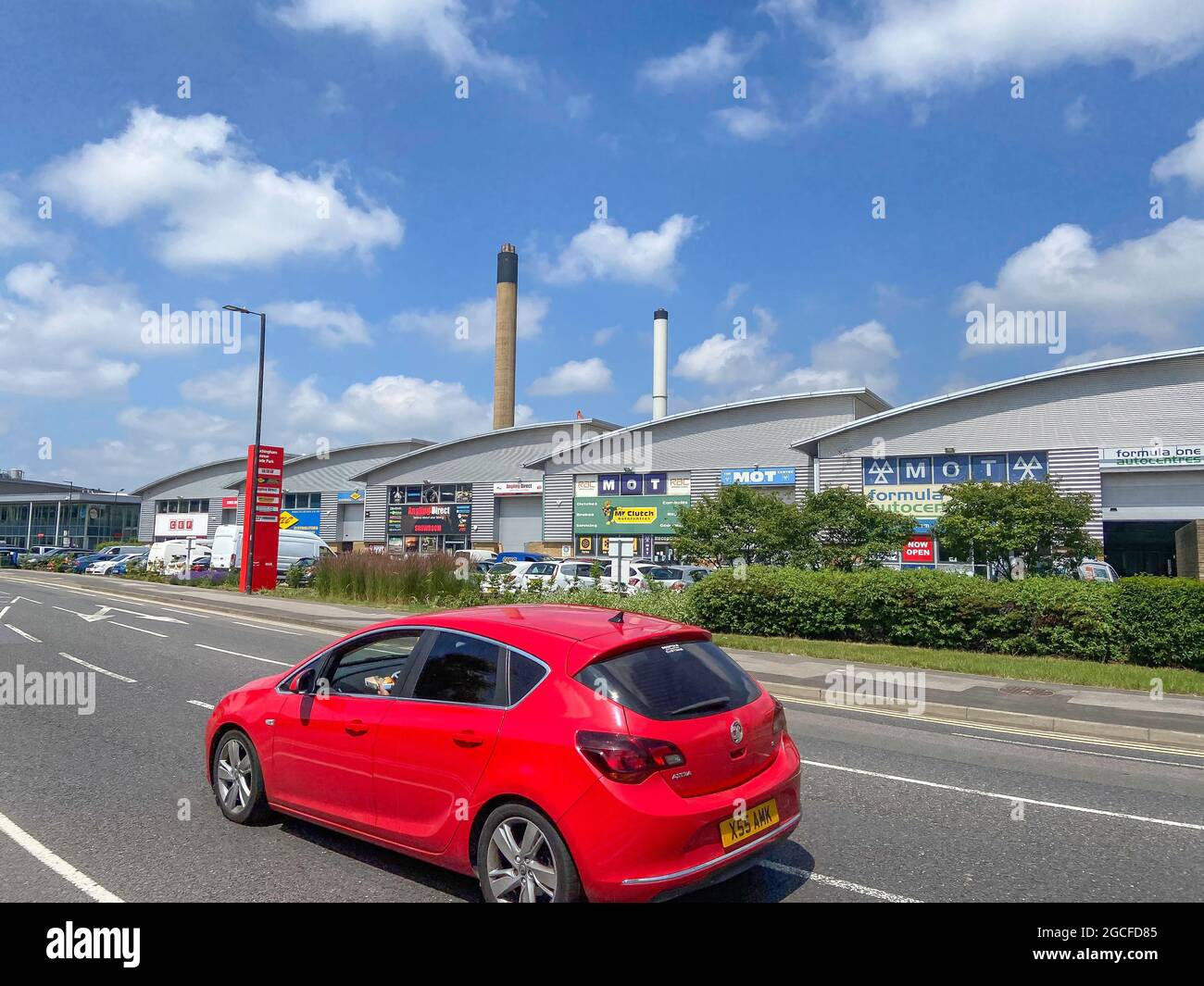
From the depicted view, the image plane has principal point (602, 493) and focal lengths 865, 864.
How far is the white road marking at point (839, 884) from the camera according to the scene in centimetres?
459

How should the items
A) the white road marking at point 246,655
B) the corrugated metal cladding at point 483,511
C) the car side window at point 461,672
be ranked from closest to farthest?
1. the car side window at point 461,672
2. the white road marking at point 246,655
3. the corrugated metal cladding at point 483,511

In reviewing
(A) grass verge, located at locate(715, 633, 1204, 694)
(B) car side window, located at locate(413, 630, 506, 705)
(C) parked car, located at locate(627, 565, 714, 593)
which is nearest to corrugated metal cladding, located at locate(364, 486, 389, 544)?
(C) parked car, located at locate(627, 565, 714, 593)

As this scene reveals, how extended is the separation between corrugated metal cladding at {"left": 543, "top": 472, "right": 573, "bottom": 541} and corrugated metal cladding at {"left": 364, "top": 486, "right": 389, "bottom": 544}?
15.9 meters

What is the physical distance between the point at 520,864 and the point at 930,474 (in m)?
35.1

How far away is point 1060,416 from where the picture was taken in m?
33.6

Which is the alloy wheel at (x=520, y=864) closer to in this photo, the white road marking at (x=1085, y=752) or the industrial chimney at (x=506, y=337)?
the white road marking at (x=1085, y=752)

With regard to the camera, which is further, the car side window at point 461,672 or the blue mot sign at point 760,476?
the blue mot sign at point 760,476

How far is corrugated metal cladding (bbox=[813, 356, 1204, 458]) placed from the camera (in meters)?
31.5

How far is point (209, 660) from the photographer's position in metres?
14.1

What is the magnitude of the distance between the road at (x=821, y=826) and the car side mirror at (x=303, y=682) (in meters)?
0.95

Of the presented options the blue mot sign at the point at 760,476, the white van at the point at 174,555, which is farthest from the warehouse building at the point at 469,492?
the blue mot sign at the point at 760,476

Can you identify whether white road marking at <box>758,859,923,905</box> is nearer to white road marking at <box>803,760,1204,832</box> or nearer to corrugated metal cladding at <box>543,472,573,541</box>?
white road marking at <box>803,760,1204,832</box>
